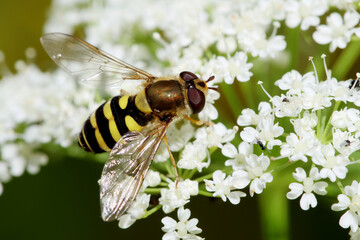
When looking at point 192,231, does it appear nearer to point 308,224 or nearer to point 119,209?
point 119,209

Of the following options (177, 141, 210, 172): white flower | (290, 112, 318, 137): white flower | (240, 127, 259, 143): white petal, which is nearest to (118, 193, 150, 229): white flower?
(177, 141, 210, 172): white flower

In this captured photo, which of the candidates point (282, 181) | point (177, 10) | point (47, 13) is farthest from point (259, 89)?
point (47, 13)

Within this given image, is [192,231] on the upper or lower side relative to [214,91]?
lower

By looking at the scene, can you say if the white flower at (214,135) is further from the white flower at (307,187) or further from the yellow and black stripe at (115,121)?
the white flower at (307,187)

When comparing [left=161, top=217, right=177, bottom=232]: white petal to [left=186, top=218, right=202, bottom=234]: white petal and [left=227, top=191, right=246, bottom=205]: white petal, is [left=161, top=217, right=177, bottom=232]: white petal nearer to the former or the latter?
[left=186, top=218, right=202, bottom=234]: white petal

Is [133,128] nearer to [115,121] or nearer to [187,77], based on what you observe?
[115,121]

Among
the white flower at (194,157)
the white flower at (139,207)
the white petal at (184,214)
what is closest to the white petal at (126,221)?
the white flower at (139,207)

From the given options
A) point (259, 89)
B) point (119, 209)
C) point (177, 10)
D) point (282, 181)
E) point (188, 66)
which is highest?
point (177, 10)
